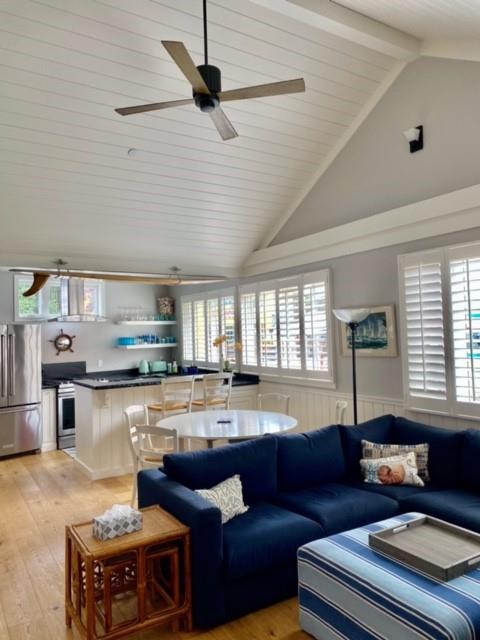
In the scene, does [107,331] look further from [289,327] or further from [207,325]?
[289,327]

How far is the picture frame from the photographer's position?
4.36 metres

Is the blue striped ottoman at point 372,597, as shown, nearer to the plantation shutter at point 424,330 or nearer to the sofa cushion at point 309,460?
the sofa cushion at point 309,460

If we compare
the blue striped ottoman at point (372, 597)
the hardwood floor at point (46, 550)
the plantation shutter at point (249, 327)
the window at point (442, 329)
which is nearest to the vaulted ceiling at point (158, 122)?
the plantation shutter at point (249, 327)

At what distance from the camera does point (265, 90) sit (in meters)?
2.60

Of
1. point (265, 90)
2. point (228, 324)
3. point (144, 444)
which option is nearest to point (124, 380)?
point (144, 444)

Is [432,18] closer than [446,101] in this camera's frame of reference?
Yes

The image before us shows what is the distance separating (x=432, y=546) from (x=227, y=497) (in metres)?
1.20

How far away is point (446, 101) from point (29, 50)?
11.2ft

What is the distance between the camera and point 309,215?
5535 mm

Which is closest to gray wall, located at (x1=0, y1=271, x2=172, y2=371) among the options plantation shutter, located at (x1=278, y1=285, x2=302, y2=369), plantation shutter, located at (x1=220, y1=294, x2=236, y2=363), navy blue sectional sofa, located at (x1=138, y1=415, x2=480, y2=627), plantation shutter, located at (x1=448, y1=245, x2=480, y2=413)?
plantation shutter, located at (x1=220, y1=294, x2=236, y2=363)

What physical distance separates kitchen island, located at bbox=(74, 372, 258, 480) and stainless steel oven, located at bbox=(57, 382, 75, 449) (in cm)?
121

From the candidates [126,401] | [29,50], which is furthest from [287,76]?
[126,401]

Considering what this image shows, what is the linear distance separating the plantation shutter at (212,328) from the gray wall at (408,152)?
246cm

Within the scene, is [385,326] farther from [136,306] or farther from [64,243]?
[136,306]
